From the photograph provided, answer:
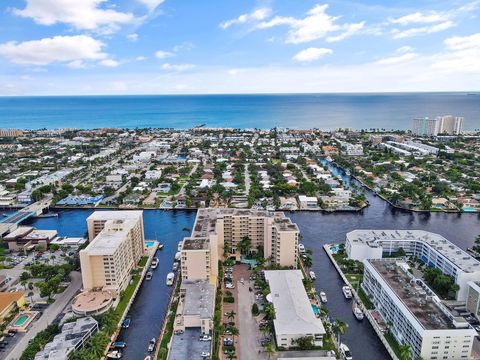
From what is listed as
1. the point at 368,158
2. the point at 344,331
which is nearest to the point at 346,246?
the point at 344,331

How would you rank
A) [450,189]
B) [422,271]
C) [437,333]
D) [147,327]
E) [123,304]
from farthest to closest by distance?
[450,189], [422,271], [123,304], [147,327], [437,333]

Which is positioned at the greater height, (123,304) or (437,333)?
(437,333)

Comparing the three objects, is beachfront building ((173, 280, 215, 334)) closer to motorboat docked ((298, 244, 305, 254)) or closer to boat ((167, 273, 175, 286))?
boat ((167, 273, 175, 286))

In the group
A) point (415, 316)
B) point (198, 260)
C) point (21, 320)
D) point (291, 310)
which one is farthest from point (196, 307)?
point (415, 316)

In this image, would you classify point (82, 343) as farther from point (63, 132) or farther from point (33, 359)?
point (63, 132)

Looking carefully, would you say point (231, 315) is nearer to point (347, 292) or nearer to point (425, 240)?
point (347, 292)

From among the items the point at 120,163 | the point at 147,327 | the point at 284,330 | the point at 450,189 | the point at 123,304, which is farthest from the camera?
the point at 120,163

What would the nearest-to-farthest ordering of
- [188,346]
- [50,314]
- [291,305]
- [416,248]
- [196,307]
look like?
[188,346]
[196,307]
[291,305]
[50,314]
[416,248]
